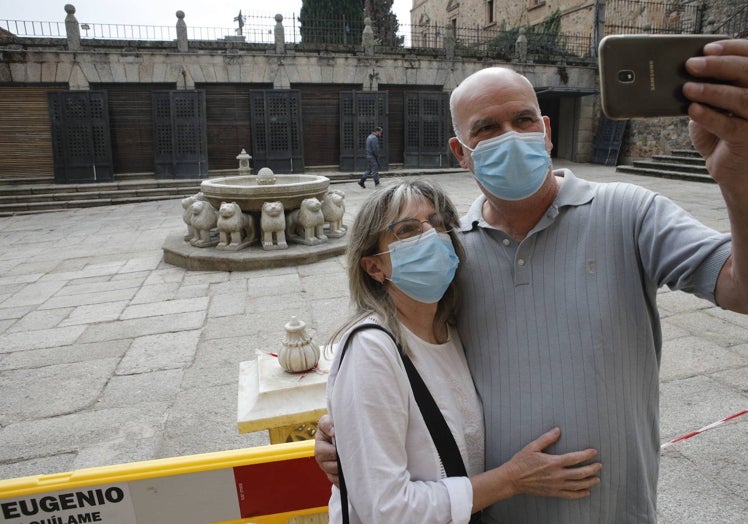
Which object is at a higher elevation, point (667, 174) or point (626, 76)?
point (626, 76)

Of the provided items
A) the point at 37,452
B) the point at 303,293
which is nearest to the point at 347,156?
the point at 303,293

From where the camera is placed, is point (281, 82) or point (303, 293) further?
point (281, 82)

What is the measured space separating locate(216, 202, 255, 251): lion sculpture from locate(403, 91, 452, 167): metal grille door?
10.5 metres

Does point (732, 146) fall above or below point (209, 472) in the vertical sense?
above

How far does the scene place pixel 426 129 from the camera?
16.9 m

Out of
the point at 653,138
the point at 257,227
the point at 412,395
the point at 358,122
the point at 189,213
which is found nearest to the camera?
the point at 412,395

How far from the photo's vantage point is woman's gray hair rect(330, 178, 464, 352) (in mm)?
1339

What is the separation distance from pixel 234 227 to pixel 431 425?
20.3 feet

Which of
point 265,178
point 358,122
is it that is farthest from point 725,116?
point 358,122

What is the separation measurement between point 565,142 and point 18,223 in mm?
17841

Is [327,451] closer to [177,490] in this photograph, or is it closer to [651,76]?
[177,490]

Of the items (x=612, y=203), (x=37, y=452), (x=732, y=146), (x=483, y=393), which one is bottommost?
(x=37, y=452)

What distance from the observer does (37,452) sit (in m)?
3.00

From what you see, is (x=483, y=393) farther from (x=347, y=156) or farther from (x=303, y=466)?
(x=347, y=156)
